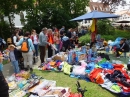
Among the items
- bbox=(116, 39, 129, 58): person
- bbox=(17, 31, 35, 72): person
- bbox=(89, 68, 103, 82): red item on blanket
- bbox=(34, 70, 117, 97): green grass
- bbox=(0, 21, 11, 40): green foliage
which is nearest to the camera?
bbox=(34, 70, 117, 97): green grass

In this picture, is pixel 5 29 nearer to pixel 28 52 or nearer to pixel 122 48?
pixel 28 52

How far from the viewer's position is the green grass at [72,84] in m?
5.17

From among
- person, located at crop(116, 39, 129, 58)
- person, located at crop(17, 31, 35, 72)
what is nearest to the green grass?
person, located at crop(17, 31, 35, 72)

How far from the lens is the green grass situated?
17.0 feet

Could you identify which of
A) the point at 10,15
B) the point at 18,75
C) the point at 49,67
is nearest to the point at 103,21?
the point at 10,15

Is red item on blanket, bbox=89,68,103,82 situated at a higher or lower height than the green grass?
higher

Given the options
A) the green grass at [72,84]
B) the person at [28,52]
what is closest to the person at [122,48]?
A: the green grass at [72,84]

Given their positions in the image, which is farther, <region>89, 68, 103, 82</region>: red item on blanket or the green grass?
<region>89, 68, 103, 82</region>: red item on blanket

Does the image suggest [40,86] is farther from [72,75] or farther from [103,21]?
[103,21]

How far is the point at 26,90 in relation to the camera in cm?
540

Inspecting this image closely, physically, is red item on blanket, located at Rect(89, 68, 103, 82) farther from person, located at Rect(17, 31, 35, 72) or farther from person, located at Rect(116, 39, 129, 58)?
person, located at Rect(116, 39, 129, 58)

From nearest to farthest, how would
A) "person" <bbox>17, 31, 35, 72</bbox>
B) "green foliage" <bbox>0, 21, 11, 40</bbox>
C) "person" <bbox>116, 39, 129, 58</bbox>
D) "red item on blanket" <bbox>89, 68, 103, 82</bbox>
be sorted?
"red item on blanket" <bbox>89, 68, 103, 82</bbox>
"person" <bbox>17, 31, 35, 72</bbox>
"person" <bbox>116, 39, 129, 58</bbox>
"green foliage" <bbox>0, 21, 11, 40</bbox>

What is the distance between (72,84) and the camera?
5.88 meters

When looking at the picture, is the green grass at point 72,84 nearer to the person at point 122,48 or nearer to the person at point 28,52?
the person at point 28,52
